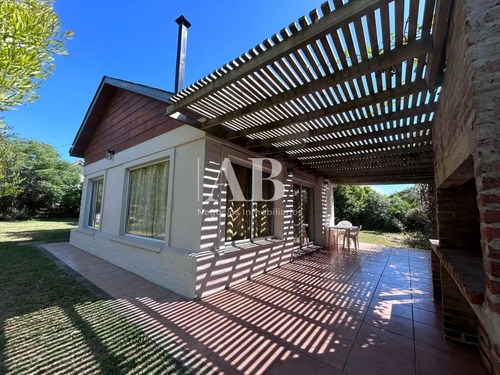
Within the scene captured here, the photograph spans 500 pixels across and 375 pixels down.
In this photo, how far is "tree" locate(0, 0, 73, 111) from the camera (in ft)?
7.98

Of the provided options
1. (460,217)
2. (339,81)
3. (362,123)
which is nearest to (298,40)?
(339,81)

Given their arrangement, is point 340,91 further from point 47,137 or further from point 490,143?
point 47,137

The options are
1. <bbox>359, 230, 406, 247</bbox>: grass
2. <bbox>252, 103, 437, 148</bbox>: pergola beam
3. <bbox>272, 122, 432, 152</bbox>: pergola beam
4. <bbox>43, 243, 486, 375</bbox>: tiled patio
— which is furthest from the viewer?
<bbox>359, 230, 406, 247</bbox>: grass

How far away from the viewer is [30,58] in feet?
8.50

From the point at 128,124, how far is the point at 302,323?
6.62m

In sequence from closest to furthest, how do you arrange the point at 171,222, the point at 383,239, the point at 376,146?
the point at 171,222 < the point at 376,146 < the point at 383,239

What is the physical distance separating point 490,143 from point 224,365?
9.26 ft

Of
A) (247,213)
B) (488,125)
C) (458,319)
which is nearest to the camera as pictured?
(488,125)

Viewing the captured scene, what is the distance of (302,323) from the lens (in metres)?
2.98

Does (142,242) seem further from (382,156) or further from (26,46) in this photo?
(382,156)

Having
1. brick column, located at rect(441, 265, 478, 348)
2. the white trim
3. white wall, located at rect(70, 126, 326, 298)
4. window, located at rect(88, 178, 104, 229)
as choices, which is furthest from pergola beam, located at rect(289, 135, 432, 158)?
window, located at rect(88, 178, 104, 229)

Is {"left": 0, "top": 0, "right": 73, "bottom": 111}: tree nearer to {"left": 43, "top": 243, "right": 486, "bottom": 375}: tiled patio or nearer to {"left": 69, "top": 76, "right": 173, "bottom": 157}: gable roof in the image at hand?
{"left": 69, "top": 76, "right": 173, "bottom": 157}: gable roof

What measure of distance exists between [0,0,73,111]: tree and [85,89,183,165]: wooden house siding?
6.94ft

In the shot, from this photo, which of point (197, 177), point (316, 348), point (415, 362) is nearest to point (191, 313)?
point (316, 348)
